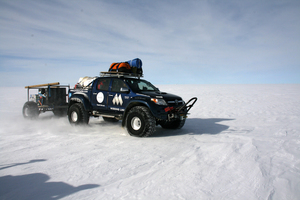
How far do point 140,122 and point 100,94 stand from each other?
205cm

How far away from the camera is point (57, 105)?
9867 millimetres

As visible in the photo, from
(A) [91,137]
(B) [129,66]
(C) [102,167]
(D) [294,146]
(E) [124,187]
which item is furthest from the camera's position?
(B) [129,66]

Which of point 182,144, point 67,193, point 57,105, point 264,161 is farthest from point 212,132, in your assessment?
point 57,105

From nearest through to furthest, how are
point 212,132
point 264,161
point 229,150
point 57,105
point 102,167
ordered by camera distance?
point 102,167 → point 264,161 → point 229,150 → point 212,132 → point 57,105

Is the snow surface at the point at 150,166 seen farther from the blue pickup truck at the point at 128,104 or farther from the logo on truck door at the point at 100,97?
the logo on truck door at the point at 100,97

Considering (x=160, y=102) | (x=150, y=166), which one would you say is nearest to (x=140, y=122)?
(x=160, y=102)

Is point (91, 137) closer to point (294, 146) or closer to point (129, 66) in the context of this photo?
point (129, 66)

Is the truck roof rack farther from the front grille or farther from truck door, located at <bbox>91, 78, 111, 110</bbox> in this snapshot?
the front grille

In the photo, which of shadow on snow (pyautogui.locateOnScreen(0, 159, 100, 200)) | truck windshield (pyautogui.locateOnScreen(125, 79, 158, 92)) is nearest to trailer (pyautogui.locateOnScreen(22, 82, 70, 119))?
truck windshield (pyautogui.locateOnScreen(125, 79, 158, 92))

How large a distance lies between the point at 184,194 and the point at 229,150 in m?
2.41

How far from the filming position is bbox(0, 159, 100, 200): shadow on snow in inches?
116

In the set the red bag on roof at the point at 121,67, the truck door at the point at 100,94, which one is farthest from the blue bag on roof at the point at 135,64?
the truck door at the point at 100,94

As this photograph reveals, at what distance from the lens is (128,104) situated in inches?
260

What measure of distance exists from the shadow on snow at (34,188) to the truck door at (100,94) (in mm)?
4042
